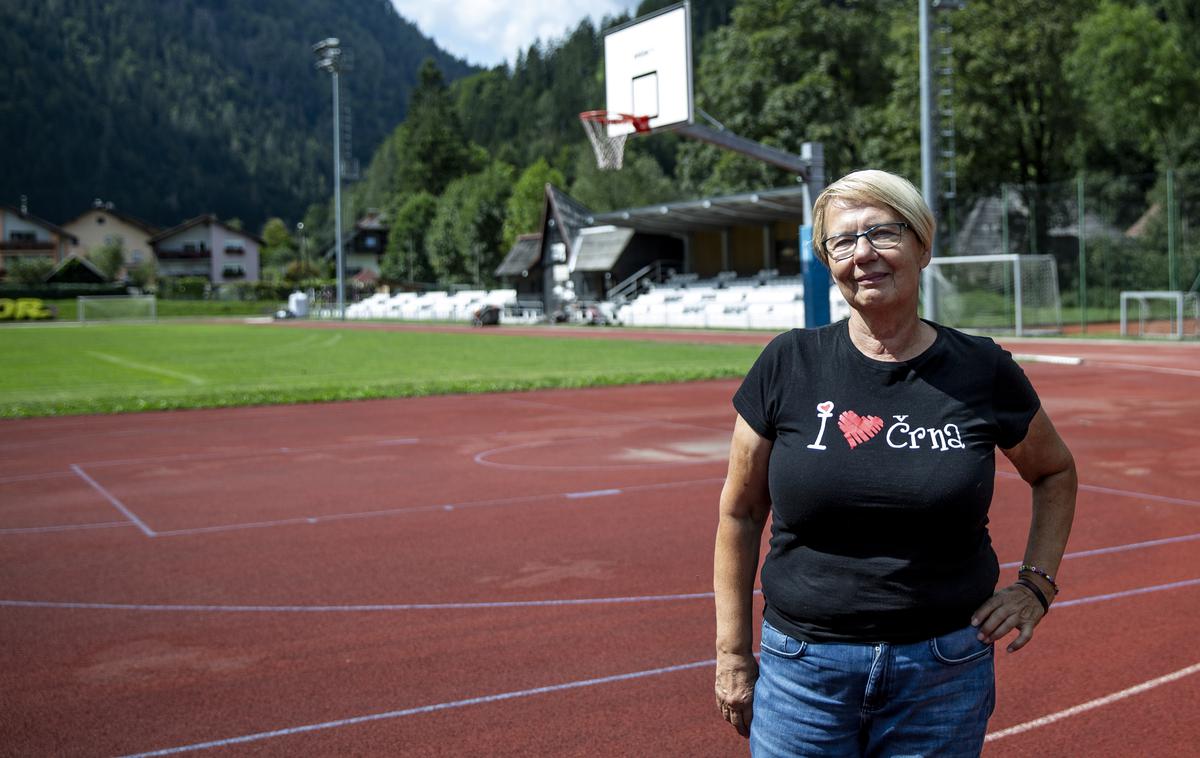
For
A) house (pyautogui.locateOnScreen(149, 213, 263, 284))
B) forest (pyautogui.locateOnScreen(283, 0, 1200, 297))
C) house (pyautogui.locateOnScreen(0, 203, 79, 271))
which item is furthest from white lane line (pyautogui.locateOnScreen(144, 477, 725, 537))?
house (pyautogui.locateOnScreen(149, 213, 263, 284))

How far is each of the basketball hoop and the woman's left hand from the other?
19.5m

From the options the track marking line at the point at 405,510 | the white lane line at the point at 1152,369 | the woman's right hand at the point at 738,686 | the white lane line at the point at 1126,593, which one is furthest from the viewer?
the white lane line at the point at 1152,369

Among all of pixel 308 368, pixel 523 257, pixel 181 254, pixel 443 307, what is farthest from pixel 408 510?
pixel 181 254

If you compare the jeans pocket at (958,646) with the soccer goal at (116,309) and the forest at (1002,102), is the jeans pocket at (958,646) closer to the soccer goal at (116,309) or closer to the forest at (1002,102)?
the forest at (1002,102)

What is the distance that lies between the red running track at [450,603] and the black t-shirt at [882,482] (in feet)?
7.30

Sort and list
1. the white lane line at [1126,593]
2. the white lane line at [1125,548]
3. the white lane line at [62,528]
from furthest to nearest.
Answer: the white lane line at [62,528]
the white lane line at [1125,548]
the white lane line at [1126,593]

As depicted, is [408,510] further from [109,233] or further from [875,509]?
[109,233]

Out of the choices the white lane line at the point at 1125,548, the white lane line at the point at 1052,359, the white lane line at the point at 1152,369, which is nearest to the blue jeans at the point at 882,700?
the white lane line at the point at 1125,548

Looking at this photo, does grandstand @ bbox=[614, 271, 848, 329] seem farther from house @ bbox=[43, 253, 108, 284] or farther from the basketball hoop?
house @ bbox=[43, 253, 108, 284]

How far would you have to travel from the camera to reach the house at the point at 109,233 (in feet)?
410

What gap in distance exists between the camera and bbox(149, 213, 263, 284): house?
126 m

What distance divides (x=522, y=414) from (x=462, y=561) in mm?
9773

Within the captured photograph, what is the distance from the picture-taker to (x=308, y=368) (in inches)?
1143

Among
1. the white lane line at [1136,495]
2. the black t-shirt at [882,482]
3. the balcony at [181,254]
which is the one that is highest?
the balcony at [181,254]
